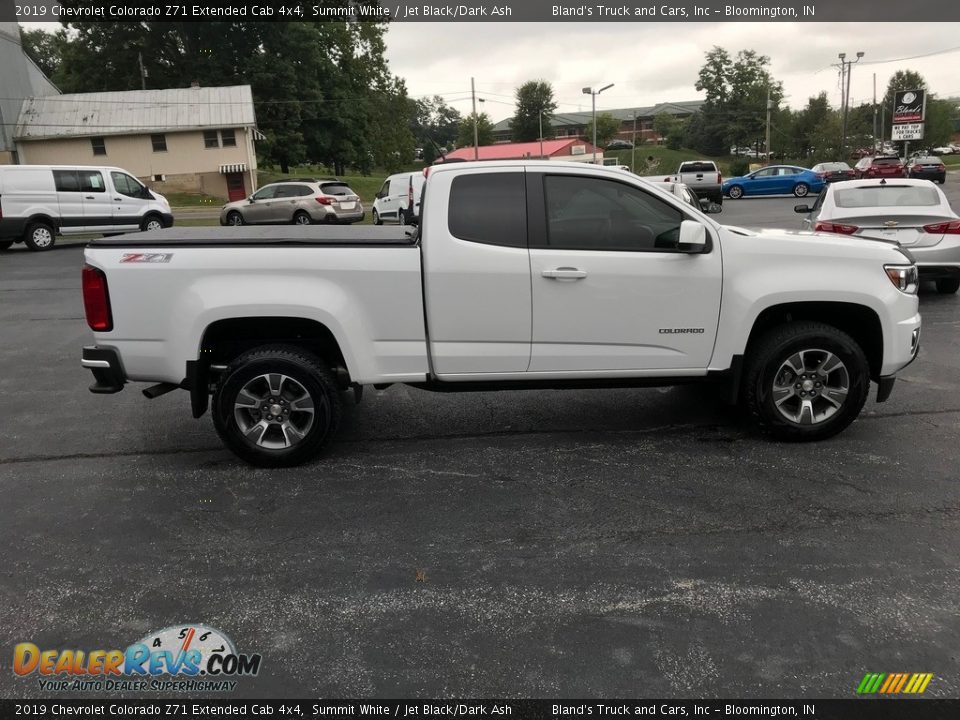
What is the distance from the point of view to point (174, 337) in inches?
191

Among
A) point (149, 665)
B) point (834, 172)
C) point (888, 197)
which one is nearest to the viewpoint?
point (149, 665)

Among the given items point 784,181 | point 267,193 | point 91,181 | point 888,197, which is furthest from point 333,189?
point 784,181

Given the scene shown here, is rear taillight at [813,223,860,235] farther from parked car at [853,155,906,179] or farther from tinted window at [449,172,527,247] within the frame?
parked car at [853,155,906,179]

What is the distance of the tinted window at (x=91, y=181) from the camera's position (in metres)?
20.3

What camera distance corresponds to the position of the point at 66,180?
19891 mm

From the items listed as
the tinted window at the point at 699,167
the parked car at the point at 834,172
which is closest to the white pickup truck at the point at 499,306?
the tinted window at the point at 699,167

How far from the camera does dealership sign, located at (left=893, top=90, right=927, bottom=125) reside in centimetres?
4938

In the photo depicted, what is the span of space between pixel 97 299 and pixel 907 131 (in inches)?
2134

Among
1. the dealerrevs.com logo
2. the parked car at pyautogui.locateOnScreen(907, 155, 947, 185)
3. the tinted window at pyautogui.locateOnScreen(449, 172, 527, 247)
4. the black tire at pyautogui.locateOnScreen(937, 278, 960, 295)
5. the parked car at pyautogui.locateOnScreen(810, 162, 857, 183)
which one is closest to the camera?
the dealerrevs.com logo

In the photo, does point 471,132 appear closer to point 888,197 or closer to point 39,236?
point 39,236

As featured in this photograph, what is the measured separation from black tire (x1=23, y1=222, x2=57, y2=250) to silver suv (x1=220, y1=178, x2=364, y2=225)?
7.52 meters

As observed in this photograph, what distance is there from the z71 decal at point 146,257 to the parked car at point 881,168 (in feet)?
128

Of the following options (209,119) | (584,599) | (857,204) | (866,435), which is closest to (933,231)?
(857,204)

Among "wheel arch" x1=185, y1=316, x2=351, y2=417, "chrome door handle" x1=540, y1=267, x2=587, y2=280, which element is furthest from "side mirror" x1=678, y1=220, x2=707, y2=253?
"wheel arch" x1=185, y1=316, x2=351, y2=417
